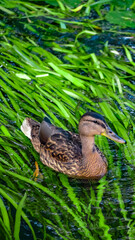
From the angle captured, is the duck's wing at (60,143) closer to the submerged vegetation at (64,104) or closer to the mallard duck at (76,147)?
the mallard duck at (76,147)

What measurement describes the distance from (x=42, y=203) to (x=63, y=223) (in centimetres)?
35

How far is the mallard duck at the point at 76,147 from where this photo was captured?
5234 millimetres

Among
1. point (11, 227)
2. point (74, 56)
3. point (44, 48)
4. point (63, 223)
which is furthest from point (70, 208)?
point (44, 48)

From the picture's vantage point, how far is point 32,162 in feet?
17.6

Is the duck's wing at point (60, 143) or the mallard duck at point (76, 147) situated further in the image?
the duck's wing at point (60, 143)

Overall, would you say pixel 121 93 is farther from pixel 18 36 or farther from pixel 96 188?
pixel 18 36

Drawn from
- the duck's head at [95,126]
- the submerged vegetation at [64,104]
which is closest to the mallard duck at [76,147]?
the duck's head at [95,126]

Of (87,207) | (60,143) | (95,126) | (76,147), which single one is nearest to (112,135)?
(95,126)

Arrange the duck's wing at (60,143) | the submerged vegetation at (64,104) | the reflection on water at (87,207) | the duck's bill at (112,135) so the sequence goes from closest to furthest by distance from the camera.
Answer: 1. the reflection on water at (87,207)
2. the submerged vegetation at (64,104)
3. the duck's bill at (112,135)
4. the duck's wing at (60,143)

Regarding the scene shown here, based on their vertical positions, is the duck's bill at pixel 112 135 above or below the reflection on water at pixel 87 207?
above

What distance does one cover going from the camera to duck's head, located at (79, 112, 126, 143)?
520 centimetres

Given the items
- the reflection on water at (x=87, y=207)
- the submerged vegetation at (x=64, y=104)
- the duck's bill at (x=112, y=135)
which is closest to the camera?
the reflection on water at (x=87, y=207)

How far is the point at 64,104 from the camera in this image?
609cm

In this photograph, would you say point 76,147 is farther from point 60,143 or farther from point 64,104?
point 64,104
